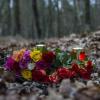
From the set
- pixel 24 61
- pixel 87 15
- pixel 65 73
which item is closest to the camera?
pixel 65 73

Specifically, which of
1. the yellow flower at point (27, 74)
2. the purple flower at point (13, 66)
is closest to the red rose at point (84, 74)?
the yellow flower at point (27, 74)

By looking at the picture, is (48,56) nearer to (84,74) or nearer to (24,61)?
(24,61)

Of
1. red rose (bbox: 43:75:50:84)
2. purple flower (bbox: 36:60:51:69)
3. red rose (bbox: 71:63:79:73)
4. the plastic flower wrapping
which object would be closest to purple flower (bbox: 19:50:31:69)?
the plastic flower wrapping

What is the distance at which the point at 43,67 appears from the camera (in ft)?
14.6

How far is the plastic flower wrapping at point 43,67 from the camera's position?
4.24m

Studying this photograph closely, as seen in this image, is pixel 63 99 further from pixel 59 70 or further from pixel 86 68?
pixel 86 68

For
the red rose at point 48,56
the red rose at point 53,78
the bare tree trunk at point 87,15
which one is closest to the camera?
the red rose at point 53,78

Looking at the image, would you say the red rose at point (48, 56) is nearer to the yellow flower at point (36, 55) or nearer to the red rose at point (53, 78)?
the yellow flower at point (36, 55)

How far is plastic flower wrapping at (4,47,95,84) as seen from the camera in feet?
13.9

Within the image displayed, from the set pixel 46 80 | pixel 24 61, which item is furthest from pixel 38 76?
pixel 24 61

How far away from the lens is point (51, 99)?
2408 mm

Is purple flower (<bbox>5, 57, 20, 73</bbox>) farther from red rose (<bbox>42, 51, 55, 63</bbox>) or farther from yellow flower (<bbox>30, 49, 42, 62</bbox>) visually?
red rose (<bbox>42, 51, 55, 63</bbox>)

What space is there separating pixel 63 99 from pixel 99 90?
297 millimetres

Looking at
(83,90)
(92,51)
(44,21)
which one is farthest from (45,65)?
(44,21)
